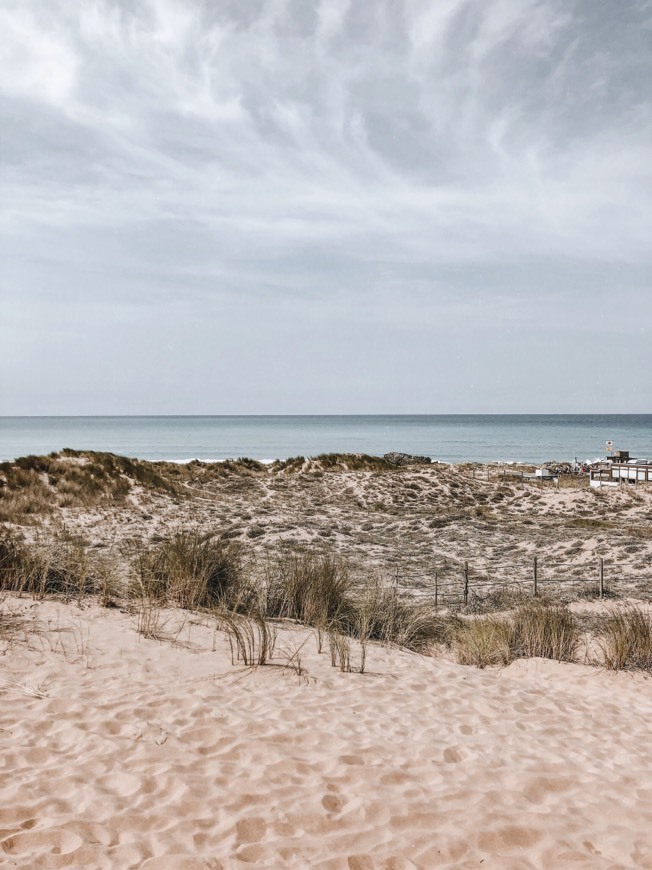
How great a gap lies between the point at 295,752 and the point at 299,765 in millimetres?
231

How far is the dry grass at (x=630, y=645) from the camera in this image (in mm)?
8266

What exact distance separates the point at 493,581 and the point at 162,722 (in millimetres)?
10327

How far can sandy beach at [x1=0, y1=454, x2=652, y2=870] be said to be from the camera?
3586mm

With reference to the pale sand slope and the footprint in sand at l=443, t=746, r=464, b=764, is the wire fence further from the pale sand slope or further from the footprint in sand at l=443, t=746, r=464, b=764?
the footprint in sand at l=443, t=746, r=464, b=764

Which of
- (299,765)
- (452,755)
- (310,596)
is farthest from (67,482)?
(452,755)

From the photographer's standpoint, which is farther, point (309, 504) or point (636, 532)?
point (309, 504)

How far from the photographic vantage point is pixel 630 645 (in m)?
8.60

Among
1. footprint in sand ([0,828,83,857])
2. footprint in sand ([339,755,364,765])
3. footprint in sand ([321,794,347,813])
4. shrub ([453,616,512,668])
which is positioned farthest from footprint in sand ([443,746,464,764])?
shrub ([453,616,512,668])

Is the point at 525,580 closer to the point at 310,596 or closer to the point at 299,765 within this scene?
the point at 310,596

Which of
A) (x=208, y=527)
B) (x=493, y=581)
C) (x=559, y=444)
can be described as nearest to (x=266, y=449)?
(x=559, y=444)

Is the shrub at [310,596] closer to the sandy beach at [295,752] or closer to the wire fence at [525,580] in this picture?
the sandy beach at [295,752]

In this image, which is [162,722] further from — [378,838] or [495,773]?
[495,773]

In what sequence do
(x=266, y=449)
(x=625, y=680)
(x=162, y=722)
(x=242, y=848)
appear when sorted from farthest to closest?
(x=266, y=449) → (x=625, y=680) → (x=162, y=722) → (x=242, y=848)

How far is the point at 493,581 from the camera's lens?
45.9ft
